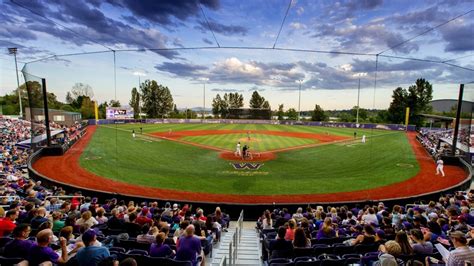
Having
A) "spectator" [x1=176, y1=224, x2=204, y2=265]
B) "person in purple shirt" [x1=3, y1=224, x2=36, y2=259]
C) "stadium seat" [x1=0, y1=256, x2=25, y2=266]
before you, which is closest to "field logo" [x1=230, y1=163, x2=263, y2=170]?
"spectator" [x1=176, y1=224, x2=204, y2=265]

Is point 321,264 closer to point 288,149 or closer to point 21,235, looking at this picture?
point 21,235

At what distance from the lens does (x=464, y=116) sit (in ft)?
80.4

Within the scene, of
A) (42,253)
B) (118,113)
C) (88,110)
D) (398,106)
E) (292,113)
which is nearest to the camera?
(42,253)

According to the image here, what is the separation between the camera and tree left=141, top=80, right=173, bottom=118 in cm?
10888

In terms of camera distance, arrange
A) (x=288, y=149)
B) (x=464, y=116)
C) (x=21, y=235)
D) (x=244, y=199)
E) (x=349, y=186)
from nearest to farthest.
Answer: (x=21, y=235)
(x=244, y=199)
(x=349, y=186)
(x=464, y=116)
(x=288, y=149)

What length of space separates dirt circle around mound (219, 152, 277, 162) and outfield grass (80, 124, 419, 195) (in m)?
0.82

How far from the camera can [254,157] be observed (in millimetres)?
27672

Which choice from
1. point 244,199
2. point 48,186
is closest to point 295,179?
point 244,199

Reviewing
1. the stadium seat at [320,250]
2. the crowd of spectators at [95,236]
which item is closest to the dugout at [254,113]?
the crowd of spectators at [95,236]

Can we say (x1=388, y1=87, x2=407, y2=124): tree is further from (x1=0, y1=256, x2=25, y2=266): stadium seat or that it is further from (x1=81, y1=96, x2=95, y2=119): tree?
(x1=0, y1=256, x2=25, y2=266): stadium seat

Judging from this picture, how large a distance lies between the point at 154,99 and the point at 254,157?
89.9 m

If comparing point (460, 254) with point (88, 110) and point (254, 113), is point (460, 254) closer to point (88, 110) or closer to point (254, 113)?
point (254, 113)

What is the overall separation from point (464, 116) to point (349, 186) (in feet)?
49.8

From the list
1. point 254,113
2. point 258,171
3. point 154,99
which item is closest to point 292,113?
point 254,113
